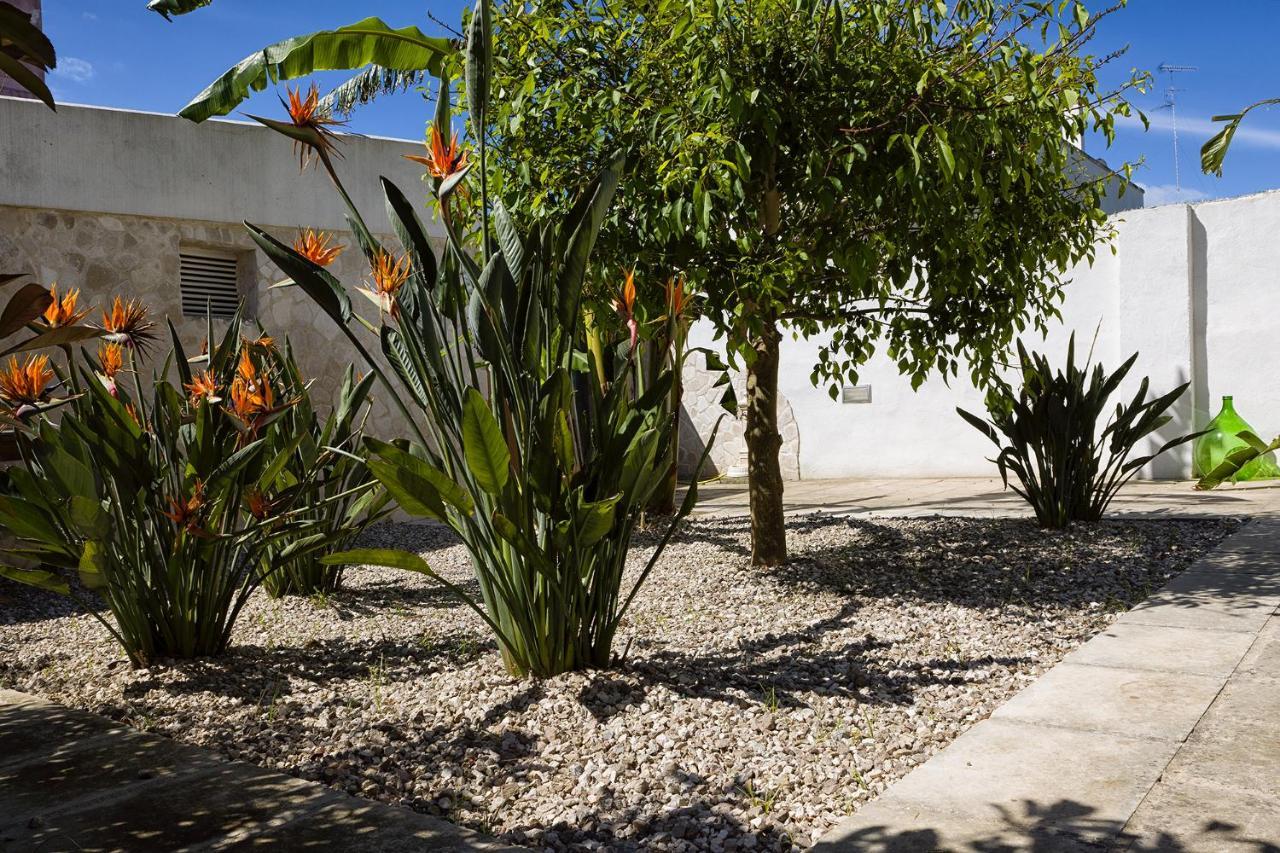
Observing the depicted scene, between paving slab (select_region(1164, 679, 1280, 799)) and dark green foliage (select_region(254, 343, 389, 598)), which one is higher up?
dark green foliage (select_region(254, 343, 389, 598))

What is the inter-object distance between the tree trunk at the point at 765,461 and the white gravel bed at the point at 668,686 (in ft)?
0.51

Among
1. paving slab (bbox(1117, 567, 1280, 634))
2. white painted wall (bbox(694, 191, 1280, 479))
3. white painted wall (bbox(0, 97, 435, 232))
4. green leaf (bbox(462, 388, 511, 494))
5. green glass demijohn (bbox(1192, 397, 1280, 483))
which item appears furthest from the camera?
white painted wall (bbox(694, 191, 1280, 479))

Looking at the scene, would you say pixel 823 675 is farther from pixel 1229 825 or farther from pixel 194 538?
pixel 194 538

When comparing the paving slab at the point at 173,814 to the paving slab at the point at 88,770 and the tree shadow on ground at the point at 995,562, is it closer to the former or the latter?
the paving slab at the point at 88,770

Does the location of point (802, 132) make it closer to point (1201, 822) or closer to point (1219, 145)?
point (1219, 145)

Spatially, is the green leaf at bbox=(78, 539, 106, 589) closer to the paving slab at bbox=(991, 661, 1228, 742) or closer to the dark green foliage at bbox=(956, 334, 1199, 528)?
the paving slab at bbox=(991, 661, 1228, 742)

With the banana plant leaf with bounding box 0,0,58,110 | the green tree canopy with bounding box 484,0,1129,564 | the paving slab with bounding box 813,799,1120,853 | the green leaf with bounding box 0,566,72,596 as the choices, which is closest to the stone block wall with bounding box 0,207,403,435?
the green tree canopy with bounding box 484,0,1129,564

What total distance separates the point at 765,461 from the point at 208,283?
18.8 ft

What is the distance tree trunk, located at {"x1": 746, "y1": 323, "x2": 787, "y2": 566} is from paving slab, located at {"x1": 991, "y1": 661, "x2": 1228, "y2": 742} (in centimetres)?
195

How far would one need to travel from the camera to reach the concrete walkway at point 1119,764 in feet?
6.93

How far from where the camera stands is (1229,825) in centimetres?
212

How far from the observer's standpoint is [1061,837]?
210 centimetres

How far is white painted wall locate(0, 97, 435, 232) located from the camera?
7773 mm

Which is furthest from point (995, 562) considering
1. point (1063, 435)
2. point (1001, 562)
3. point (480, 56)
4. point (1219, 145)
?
point (480, 56)
